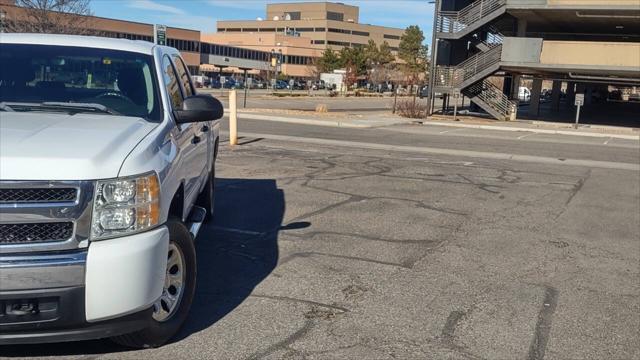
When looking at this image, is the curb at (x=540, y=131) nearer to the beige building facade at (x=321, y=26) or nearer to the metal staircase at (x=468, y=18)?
the metal staircase at (x=468, y=18)

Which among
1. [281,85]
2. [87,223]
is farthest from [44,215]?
[281,85]

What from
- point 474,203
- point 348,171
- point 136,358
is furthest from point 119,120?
point 348,171

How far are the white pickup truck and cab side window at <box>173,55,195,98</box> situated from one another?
1526 mm

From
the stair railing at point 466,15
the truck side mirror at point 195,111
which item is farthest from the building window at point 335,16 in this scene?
the truck side mirror at point 195,111

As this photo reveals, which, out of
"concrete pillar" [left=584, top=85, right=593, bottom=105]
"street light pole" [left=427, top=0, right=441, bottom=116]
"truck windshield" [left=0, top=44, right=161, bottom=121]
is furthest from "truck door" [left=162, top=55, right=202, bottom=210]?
"concrete pillar" [left=584, top=85, right=593, bottom=105]

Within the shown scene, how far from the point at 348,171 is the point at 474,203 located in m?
3.36

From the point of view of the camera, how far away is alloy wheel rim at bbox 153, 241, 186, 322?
3.92 m

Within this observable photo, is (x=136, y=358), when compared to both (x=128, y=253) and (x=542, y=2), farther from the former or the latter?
(x=542, y=2)

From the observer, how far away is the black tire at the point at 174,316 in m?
3.76

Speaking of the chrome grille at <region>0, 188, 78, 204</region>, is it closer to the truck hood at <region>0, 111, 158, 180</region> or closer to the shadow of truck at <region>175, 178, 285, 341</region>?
the truck hood at <region>0, 111, 158, 180</region>

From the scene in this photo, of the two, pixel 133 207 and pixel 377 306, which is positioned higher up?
pixel 133 207

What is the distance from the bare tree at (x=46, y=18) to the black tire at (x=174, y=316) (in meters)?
15.8

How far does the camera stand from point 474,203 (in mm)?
9602

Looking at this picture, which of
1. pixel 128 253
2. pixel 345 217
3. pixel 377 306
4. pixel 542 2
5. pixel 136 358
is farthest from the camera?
pixel 542 2
